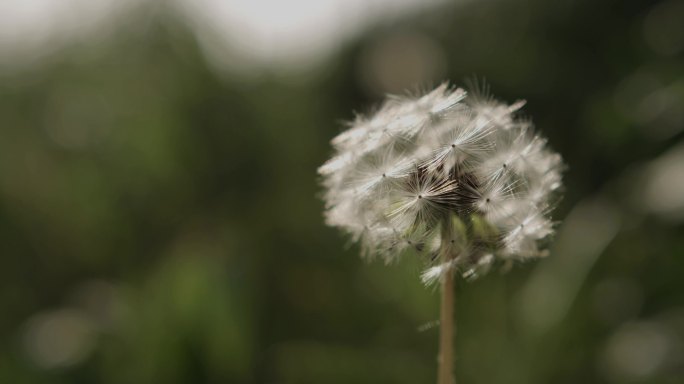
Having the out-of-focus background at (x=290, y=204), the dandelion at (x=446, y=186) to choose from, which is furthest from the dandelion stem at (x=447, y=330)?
the out-of-focus background at (x=290, y=204)

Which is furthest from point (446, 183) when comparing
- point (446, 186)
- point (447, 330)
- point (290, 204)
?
point (290, 204)

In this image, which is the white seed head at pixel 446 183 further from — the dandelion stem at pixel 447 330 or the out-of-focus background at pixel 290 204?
the out-of-focus background at pixel 290 204

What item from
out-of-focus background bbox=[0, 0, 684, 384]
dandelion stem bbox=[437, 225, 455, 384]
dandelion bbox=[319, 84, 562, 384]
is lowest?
dandelion stem bbox=[437, 225, 455, 384]

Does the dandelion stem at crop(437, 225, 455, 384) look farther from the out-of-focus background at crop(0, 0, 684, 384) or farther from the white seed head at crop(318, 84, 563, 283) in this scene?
the out-of-focus background at crop(0, 0, 684, 384)

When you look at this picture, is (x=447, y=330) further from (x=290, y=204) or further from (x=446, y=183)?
(x=290, y=204)

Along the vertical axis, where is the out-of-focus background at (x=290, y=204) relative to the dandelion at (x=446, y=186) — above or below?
above

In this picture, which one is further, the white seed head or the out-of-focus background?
the out-of-focus background

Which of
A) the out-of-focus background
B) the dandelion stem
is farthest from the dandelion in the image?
the out-of-focus background
